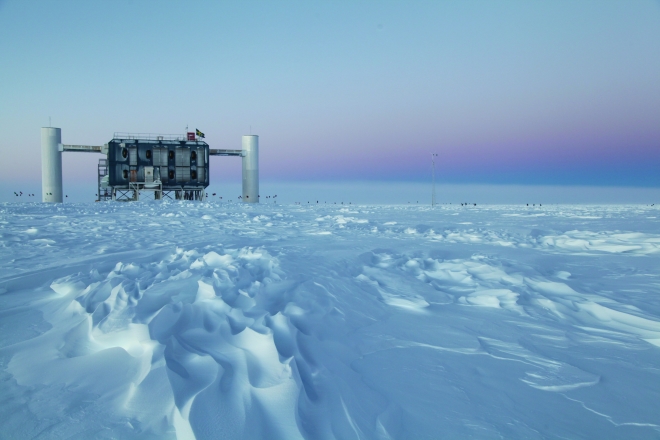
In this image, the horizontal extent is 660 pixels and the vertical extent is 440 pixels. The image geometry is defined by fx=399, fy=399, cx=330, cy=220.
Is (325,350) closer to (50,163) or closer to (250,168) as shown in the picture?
(250,168)

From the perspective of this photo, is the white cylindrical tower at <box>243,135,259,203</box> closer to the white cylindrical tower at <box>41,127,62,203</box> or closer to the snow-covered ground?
the white cylindrical tower at <box>41,127,62,203</box>

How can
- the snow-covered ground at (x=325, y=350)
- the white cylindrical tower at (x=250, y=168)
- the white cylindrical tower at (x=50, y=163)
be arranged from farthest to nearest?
the white cylindrical tower at (x=250, y=168) < the white cylindrical tower at (x=50, y=163) < the snow-covered ground at (x=325, y=350)

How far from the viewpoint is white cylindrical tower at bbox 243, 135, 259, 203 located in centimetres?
3891

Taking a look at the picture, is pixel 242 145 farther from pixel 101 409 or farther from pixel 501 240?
pixel 101 409

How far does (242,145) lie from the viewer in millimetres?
39188

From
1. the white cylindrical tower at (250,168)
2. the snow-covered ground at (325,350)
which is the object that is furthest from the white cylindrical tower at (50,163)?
the snow-covered ground at (325,350)

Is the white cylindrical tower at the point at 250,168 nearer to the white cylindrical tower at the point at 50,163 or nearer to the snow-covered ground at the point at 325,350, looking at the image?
the white cylindrical tower at the point at 50,163

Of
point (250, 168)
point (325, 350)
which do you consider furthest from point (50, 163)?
point (325, 350)

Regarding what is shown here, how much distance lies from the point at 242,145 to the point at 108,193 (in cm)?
1344

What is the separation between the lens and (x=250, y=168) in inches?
1533

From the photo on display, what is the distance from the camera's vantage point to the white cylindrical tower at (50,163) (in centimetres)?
3425

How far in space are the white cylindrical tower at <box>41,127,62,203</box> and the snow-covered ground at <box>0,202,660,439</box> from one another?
35668 mm

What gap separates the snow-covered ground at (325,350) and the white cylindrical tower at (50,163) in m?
35.7

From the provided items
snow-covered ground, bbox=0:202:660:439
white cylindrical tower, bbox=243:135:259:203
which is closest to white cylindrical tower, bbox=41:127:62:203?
white cylindrical tower, bbox=243:135:259:203
